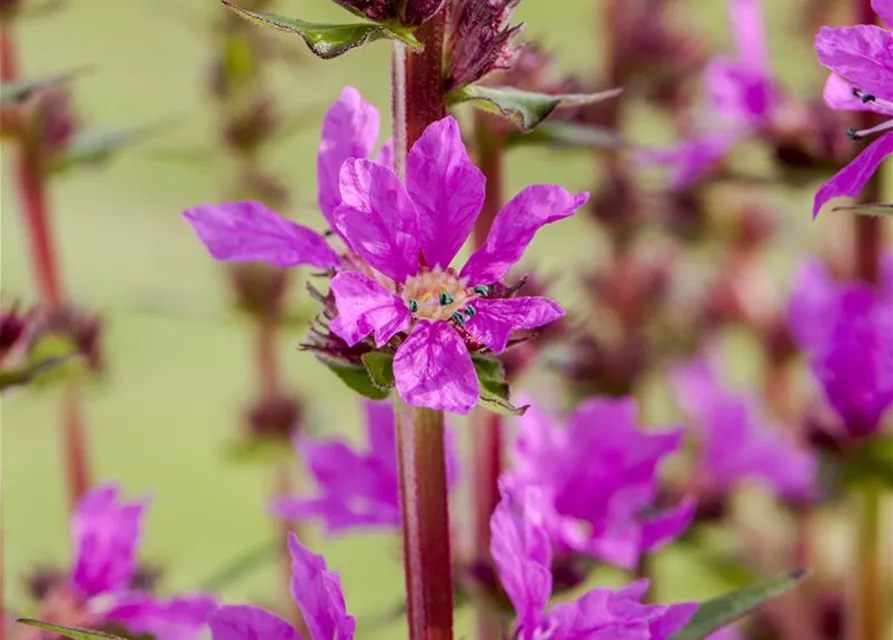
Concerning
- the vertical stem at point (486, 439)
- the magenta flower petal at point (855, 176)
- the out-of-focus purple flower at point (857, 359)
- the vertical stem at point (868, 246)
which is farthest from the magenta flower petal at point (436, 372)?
the vertical stem at point (868, 246)

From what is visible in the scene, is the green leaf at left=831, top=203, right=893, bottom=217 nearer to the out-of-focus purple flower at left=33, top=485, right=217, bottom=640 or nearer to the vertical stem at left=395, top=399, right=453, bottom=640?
the vertical stem at left=395, top=399, right=453, bottom=640

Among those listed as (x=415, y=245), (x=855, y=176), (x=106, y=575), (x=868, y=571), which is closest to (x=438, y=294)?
(x=415, y=245)

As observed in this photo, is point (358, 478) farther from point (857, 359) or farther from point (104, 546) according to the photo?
point (857, 359)

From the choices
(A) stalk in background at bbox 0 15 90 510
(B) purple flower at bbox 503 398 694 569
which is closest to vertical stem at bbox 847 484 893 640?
(B) purple flower at bbox 503 398 694 569

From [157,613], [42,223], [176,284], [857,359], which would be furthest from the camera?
[176,284]

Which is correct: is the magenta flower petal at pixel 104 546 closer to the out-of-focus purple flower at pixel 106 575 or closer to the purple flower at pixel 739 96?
the out-of-focus purple flower at pixel 106 575

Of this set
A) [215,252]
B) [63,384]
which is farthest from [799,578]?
[63,384]

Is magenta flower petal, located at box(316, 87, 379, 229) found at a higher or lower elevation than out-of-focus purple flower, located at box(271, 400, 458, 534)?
higher
